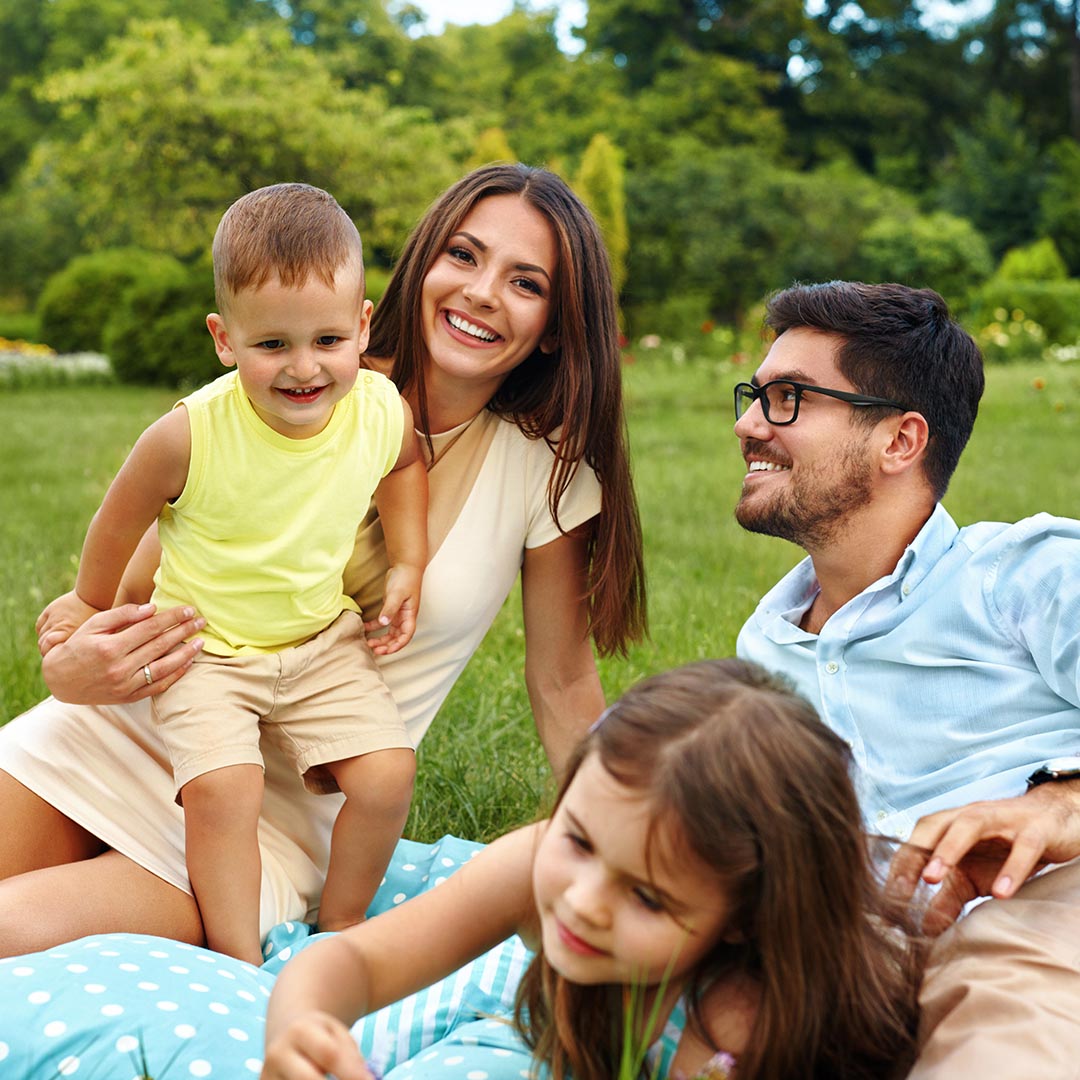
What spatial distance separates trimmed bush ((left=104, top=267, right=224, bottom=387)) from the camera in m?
16.8

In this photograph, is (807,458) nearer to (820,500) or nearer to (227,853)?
(820,500)

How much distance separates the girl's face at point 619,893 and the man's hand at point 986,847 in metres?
0.47

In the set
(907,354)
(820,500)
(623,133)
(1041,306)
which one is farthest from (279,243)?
(623,133)

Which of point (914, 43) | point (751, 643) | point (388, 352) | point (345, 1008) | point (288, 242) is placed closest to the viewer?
point (345, 1008)

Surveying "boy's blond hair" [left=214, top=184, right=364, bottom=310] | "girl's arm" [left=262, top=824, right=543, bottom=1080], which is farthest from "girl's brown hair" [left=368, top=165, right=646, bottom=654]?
"girl's arm" [left=262, top=824, right=543, bottom=1080]

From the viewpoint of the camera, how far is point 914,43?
35.6 m

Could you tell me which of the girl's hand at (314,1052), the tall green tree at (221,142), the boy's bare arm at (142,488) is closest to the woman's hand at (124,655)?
the boy's bare arm at (142,488)

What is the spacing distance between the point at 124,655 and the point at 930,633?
161 cm

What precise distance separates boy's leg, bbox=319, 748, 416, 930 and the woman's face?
2.95 ft

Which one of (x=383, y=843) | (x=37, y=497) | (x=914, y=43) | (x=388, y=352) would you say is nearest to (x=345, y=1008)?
(x=383, y=843)

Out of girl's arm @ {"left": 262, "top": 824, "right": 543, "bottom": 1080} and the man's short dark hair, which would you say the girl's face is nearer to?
girl's arm @ {"left": 262, "top": 824, "right": 543, "bottom": 1080}

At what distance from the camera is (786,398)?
9.55ft

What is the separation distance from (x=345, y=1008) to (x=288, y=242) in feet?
4.98

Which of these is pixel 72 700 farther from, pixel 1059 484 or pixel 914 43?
pixel 914 43
